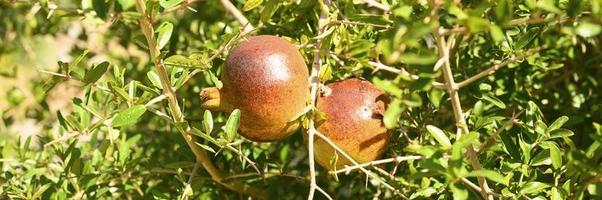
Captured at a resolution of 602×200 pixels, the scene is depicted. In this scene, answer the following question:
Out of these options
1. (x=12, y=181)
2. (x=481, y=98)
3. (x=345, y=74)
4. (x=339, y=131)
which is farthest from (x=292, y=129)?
(x=12, y=181)

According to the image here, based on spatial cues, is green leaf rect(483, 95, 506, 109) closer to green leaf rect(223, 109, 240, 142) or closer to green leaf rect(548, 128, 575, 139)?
green leaf rect(548, 128, 575, 139)

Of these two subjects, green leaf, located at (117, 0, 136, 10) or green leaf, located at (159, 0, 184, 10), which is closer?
green leaf, located at (117, 0, 136, 10)

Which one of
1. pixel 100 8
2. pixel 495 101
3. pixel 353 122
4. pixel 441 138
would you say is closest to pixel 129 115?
pixel 100 8

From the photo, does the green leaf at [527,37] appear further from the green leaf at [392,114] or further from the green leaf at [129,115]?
the green leaf at [129,115]

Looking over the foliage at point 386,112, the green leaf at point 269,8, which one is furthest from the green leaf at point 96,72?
the green leaf at point 269,8

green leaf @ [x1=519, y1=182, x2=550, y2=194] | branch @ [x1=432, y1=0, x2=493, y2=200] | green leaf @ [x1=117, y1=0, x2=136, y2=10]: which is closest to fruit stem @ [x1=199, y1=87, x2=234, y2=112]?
green leaf @ [x1=117, y1=0, x2=136, y2=10]

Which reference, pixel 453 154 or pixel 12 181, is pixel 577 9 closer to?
pixel 453 154
